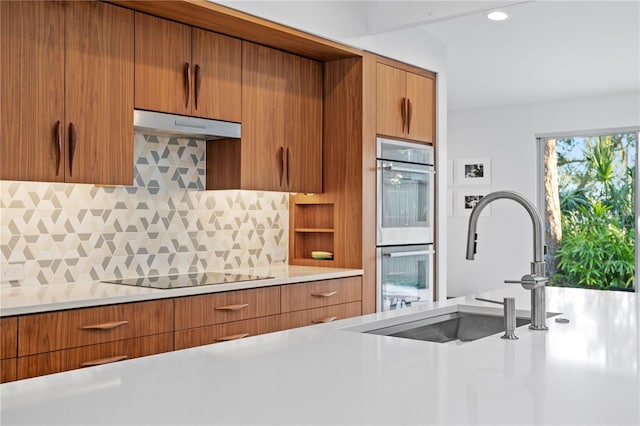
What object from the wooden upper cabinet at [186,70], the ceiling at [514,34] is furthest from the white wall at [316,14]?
the wooden upper cabinet at [186,70]

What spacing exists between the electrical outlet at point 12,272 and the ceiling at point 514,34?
1615 mm

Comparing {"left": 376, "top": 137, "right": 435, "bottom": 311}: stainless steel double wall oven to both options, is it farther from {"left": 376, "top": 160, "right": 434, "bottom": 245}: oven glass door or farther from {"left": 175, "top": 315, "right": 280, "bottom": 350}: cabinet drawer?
{"left": 175, "top": 315, "right": 280, "bottom": 350}: cabinet drawer

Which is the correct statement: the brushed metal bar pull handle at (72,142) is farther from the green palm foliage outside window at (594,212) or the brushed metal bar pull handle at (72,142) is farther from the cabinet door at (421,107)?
the green palm foliage outside window at (594,212)

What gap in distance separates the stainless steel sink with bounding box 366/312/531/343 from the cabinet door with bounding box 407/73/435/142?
7.53 ft

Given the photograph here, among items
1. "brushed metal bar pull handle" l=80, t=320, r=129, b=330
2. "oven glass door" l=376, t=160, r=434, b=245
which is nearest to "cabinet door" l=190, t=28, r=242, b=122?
"oven glass door" l=376, t=160, r=434, b=245

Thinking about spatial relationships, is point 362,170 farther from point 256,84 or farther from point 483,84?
point 483,84

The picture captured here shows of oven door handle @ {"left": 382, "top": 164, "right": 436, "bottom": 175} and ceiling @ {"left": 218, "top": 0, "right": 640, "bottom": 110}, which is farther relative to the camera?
oven door handle @ {"left": 382, "top": 164, "right": 436, "bottom": 175}

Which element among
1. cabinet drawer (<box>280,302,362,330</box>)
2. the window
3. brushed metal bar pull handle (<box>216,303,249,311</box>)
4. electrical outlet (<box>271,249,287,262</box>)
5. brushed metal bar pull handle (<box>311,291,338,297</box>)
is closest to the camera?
brushed metal bar pull handle (<box>216,303,249,311</box>)

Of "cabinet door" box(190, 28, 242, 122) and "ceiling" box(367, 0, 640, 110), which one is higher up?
"ceiling" box(367, 0, 640, 110)

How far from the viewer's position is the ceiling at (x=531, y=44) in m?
3.94

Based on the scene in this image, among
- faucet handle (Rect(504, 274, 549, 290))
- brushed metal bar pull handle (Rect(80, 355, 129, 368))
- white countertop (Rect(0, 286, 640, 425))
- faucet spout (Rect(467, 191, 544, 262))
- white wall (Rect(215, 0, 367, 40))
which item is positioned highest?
white wall (Rect(215, 0, 367, 40))

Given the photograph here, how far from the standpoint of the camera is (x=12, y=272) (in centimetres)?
296

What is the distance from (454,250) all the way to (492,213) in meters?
0.70

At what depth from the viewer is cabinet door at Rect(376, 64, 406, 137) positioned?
4.23 metres
